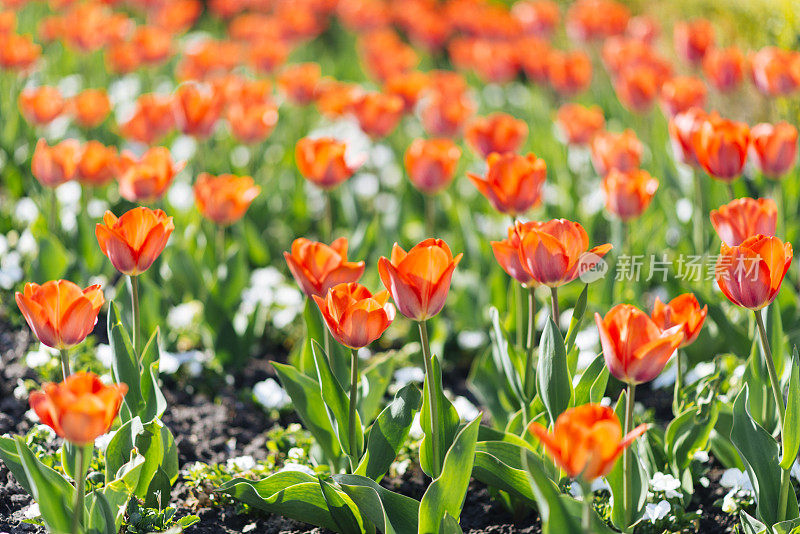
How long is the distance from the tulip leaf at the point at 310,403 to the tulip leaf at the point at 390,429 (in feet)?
0.56

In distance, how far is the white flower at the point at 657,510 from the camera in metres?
1.98

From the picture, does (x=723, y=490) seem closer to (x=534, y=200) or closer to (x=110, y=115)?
(x=534, y=200)

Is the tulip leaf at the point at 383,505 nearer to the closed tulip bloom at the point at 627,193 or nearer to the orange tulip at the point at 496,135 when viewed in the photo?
the closed tulip bloom at the point at 627,193

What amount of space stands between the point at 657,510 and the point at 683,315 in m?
0.53

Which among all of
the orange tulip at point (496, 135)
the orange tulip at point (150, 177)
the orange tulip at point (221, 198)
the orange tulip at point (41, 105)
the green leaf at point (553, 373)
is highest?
the orange tulip at point (41, 105)

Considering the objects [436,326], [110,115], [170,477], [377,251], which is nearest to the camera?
[170,477]

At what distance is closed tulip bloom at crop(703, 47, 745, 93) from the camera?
389 centimetres

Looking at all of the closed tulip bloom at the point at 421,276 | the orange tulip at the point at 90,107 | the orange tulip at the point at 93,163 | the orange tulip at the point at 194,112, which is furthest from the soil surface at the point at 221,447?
the orange tulip at the point at 90,107

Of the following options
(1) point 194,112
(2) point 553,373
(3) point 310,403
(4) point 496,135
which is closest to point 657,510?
(2) point 553,373

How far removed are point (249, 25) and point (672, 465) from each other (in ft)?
14.5

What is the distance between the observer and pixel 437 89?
439 centimetres

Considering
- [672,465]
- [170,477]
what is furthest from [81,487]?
[672,465]

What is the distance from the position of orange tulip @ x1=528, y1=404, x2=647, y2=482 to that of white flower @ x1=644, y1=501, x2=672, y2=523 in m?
0.67

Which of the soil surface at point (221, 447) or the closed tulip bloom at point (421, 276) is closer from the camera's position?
the closed tulip bloom at point (421, 276)
